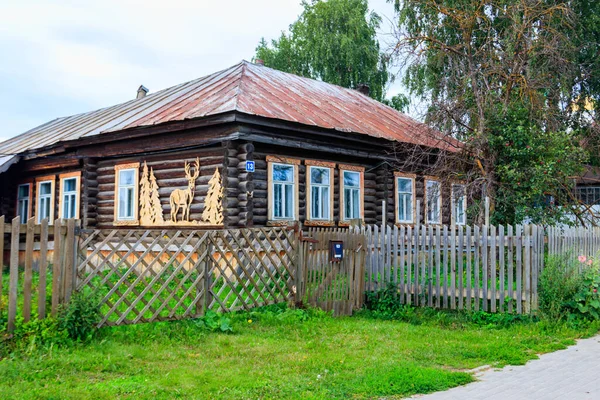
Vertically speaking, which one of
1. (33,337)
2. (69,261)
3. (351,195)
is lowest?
(33,337)

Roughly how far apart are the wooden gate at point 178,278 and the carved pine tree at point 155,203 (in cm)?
624

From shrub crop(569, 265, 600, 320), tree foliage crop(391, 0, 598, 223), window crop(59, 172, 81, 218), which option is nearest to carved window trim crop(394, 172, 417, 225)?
tree foliage crop(391, 0, 598, 223)

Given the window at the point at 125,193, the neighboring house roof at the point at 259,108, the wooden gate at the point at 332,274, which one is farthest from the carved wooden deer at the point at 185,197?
the wooden gate at the point at 332,274

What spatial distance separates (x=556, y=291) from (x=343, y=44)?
27.8 metres

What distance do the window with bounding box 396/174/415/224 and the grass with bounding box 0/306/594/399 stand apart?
31.8ft

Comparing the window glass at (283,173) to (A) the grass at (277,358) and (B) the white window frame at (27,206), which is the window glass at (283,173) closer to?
(A) the grass at (277,358)

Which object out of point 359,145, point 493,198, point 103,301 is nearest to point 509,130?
point 493,198

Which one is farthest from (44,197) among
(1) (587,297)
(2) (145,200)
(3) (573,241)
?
(1) (587,297)

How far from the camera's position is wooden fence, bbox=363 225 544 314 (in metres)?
9.14

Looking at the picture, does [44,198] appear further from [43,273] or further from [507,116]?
[507,116]

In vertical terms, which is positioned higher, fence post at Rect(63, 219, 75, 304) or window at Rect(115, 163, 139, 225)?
window at Rect(115, 163, 139, 225)

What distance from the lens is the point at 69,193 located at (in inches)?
749

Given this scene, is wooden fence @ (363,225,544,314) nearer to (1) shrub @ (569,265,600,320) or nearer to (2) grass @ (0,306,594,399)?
(2) grass @ (0,306,594,399)

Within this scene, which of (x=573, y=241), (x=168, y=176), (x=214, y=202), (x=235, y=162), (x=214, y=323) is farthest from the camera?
(x=168, y=176)
